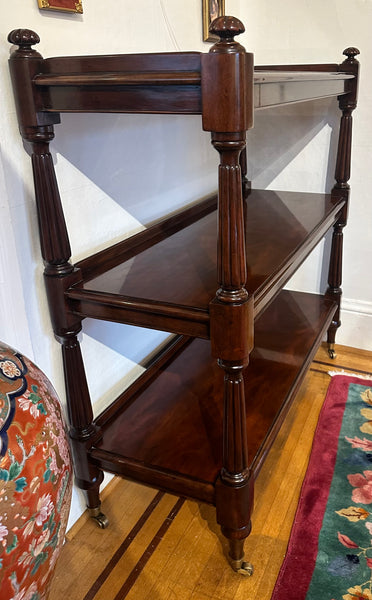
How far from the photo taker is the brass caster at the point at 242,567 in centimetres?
124

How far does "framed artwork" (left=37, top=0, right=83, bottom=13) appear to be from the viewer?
106 cm

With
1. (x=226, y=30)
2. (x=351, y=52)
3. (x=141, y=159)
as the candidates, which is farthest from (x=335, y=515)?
(x=351, y=52)

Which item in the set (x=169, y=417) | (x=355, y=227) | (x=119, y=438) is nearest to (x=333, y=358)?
(x=355, y=227)

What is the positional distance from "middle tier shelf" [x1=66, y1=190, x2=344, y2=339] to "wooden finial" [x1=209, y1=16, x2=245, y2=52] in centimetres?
46

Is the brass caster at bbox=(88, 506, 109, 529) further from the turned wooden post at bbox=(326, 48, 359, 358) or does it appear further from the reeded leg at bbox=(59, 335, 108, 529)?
the turned wooden post at bbox=(326, 48, 359, 358)

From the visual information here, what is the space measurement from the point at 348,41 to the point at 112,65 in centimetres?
132

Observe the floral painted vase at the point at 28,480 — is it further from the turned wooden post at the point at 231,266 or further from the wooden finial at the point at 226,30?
the wooden finial at the point at 226,30

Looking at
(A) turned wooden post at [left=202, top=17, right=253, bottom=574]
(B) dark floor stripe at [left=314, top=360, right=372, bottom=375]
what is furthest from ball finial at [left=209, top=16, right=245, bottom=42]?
(B) dark floor stripe at [left=314, top=360, right=372, bottom=375]

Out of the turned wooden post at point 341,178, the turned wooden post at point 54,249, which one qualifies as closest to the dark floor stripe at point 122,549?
the turned wooden post at point 54,249

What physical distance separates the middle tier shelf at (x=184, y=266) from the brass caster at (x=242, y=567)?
583 millimetres

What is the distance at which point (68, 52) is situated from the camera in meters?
1.16

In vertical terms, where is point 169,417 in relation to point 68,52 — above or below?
below

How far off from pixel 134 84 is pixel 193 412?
2.82 ft

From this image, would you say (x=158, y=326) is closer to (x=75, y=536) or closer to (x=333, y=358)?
(x=75, y=536)
